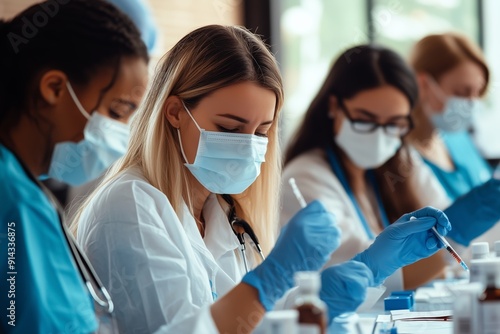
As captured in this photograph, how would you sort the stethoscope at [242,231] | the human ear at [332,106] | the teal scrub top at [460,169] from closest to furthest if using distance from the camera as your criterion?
the stethoscope at [242,231]
the human ear at [332,106]
the teal scrub top at [460,169]

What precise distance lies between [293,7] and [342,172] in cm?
311

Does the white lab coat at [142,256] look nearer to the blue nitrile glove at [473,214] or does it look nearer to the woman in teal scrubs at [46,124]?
the woman in teal scrubs at [46,124]

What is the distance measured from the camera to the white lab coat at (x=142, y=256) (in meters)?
1.61

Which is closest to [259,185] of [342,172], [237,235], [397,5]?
[237,235]

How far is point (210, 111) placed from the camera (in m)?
1.85

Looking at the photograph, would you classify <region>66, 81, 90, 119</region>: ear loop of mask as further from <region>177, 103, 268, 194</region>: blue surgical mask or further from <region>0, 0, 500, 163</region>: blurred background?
<region>0, 0, 500, 163</region>: blurred background

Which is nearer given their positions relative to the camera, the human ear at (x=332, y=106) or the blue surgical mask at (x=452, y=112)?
the human ear at (x=332, y=106)

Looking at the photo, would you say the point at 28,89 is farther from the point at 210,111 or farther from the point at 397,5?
the point at 397,5

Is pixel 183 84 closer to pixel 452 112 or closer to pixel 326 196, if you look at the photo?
pixel 326 196

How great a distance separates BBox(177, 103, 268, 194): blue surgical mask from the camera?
1.87m

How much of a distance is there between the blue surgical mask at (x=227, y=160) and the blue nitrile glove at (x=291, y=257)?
0.33 metres

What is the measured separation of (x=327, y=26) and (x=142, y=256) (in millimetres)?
4485

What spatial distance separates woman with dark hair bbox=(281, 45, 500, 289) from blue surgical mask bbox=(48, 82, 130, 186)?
1082mm

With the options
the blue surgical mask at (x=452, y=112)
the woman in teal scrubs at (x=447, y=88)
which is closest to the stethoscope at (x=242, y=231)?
the woman in teal scrubs at (x=447, y=88)
